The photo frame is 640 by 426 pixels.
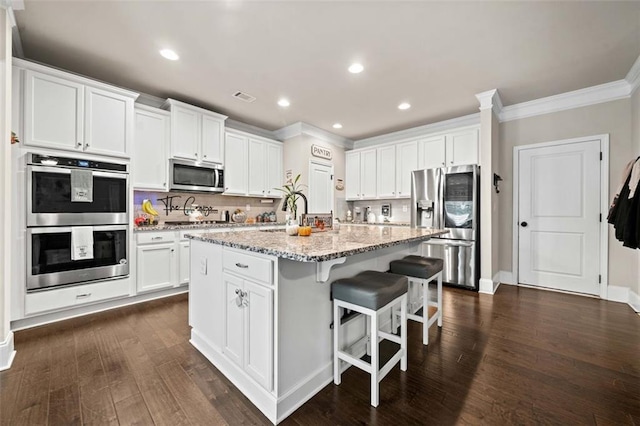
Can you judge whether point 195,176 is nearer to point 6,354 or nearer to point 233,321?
point 6,354

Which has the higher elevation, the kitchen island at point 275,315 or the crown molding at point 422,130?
the crown molding at point 422,130

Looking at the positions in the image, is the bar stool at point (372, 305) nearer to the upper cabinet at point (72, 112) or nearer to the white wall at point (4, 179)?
the white wall at point (4, 179)

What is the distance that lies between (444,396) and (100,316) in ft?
10.6

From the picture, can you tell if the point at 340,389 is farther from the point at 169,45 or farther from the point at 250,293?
the point at 169,45

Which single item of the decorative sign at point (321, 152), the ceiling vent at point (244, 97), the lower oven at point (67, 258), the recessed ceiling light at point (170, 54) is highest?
the ceiling vent at point (244, 97)

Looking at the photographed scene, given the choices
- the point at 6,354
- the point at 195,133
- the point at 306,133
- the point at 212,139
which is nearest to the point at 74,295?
the point at 6,354

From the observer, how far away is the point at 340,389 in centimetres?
162

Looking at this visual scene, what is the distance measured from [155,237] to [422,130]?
4.63m

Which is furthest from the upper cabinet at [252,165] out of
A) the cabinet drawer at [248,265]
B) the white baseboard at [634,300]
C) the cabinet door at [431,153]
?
the white baseboard at [634,300]

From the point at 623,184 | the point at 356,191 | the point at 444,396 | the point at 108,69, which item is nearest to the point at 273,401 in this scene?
→ the point at 444,396

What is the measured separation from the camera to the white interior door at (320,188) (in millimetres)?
4918

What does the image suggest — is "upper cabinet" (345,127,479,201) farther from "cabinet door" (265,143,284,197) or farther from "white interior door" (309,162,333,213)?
"cabinet door" (265,143,284,197)

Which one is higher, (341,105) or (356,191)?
(341,105)

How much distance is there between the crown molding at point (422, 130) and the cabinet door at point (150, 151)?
3.83m
